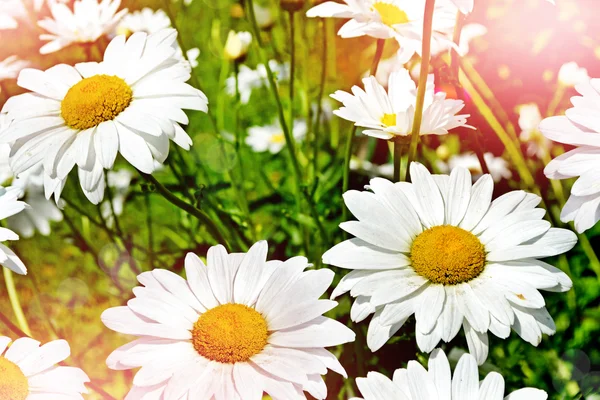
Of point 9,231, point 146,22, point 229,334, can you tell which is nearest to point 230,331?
point 229,334

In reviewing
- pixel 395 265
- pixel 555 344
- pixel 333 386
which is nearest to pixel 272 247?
pixel 333 386

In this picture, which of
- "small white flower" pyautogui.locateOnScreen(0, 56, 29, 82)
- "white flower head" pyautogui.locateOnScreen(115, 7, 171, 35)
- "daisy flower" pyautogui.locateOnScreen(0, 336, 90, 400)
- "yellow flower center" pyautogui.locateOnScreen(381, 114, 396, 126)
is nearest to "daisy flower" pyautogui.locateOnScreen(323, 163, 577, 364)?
"yellow flower center" pyautogui.locateOnScreen(381, 114, 396, 126)

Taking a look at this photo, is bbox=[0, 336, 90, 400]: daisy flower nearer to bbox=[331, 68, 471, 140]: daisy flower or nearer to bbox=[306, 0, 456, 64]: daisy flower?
bbox=[331, 68, 471, 140]: daisy flower

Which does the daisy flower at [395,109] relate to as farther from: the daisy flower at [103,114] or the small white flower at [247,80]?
the small white flower at [247,80]

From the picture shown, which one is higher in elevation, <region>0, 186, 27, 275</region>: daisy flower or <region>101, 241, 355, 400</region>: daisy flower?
<region>0, 186, 27, 275</region>: daisy flower

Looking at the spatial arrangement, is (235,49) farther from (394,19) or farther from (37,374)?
(37,374)

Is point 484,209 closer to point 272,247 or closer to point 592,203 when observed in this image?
point 592,203

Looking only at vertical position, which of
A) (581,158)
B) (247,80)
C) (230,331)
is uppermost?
(581,158)

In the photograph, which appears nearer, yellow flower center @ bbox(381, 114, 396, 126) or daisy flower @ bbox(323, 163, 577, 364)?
daisy flower @ bbox(323, 163, 577, 364)
